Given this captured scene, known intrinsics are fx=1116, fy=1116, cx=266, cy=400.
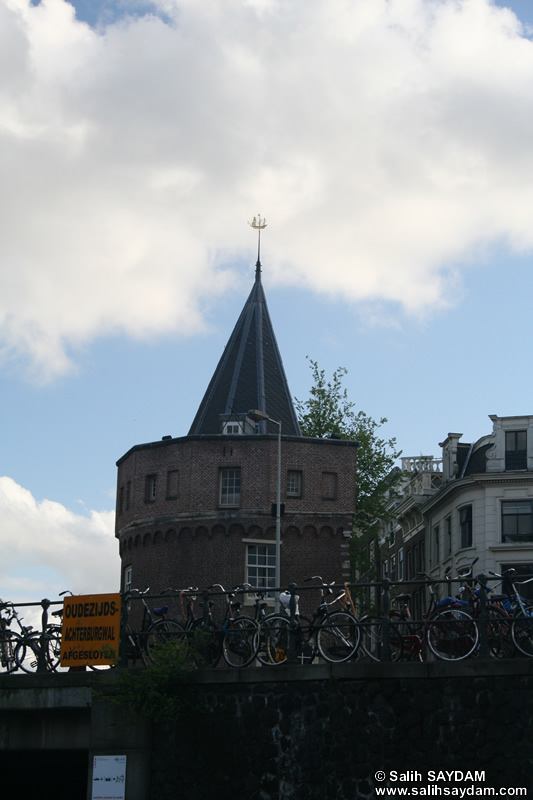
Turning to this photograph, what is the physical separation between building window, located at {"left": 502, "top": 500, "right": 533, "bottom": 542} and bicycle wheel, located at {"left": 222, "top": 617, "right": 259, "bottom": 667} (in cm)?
3760

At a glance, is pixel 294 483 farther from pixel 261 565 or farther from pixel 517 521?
pixel 517 521

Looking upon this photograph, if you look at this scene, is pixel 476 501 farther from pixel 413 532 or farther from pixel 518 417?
pixel 413 532

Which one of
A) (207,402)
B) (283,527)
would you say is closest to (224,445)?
(283,527)

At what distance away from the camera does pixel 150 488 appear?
155 ft

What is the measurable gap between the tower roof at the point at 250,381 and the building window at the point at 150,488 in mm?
6268

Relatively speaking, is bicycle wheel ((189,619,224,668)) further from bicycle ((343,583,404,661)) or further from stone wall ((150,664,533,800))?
bicycle ((343,583,404,661))

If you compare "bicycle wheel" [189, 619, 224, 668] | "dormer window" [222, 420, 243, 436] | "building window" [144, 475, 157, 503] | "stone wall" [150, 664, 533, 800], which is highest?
"dormer window" [222, 420, 243, 436]

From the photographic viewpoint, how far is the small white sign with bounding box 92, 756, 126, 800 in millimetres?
18281

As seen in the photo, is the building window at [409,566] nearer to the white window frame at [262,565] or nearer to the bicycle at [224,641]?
the white window frame at [262,565]

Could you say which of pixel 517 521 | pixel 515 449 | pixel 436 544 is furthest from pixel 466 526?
pixel 436 544

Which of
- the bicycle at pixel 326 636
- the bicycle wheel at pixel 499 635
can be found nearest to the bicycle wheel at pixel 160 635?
the bicycle at pixel 326 636

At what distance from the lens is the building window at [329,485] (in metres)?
46.8

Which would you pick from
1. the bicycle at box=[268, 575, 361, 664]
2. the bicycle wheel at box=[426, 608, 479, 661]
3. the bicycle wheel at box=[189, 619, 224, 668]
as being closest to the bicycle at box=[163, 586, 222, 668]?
the bicycle wheel at box=[189, 619, 224, 668]

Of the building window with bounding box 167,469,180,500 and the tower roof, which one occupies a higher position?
the tower roof
